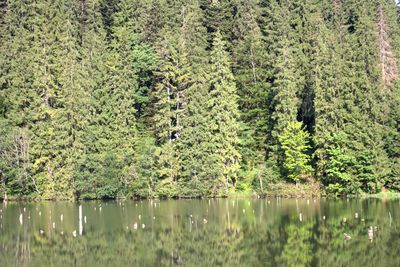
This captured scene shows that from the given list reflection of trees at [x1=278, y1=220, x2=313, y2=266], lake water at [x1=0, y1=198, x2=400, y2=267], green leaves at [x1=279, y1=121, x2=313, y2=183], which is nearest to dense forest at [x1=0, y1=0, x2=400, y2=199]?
green leaves at [x1=279, y1=121, x2=313, y2=183]

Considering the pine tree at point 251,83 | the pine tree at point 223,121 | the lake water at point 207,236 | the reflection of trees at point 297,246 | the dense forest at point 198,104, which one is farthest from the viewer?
the pine tree at point 251,83

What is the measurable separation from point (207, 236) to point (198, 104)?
3750 centimetres

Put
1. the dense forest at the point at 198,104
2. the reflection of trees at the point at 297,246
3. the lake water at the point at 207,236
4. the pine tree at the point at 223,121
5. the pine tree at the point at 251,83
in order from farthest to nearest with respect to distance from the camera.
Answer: the pine tree at the point at 251,83 < the pine tree at the point at 223,121 < the dense forest at the point at 198,104 < the lake water at the point at 207,236 < the reflection of trees at the point at 297,246

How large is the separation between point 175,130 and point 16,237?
36.6m

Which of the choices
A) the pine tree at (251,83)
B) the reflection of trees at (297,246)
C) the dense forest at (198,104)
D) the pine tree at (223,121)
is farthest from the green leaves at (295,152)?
the reflection of trees at (297,246)

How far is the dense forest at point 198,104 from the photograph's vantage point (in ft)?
Result: 226

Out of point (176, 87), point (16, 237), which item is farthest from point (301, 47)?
point (16, 237)

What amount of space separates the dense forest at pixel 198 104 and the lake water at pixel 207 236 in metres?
12.8

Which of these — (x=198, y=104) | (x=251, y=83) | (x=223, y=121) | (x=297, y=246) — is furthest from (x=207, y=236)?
(x=251, y=83)

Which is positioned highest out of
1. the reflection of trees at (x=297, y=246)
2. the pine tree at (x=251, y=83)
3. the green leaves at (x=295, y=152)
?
the pine tree at (x=251, y=83)

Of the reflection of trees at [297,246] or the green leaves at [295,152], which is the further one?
the green leaves at [295,152]

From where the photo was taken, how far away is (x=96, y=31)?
88812 millimetres

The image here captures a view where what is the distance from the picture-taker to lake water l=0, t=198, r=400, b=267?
29891mm

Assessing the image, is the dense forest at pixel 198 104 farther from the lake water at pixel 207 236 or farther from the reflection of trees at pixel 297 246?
the reflection of trees at pixel 297 246
